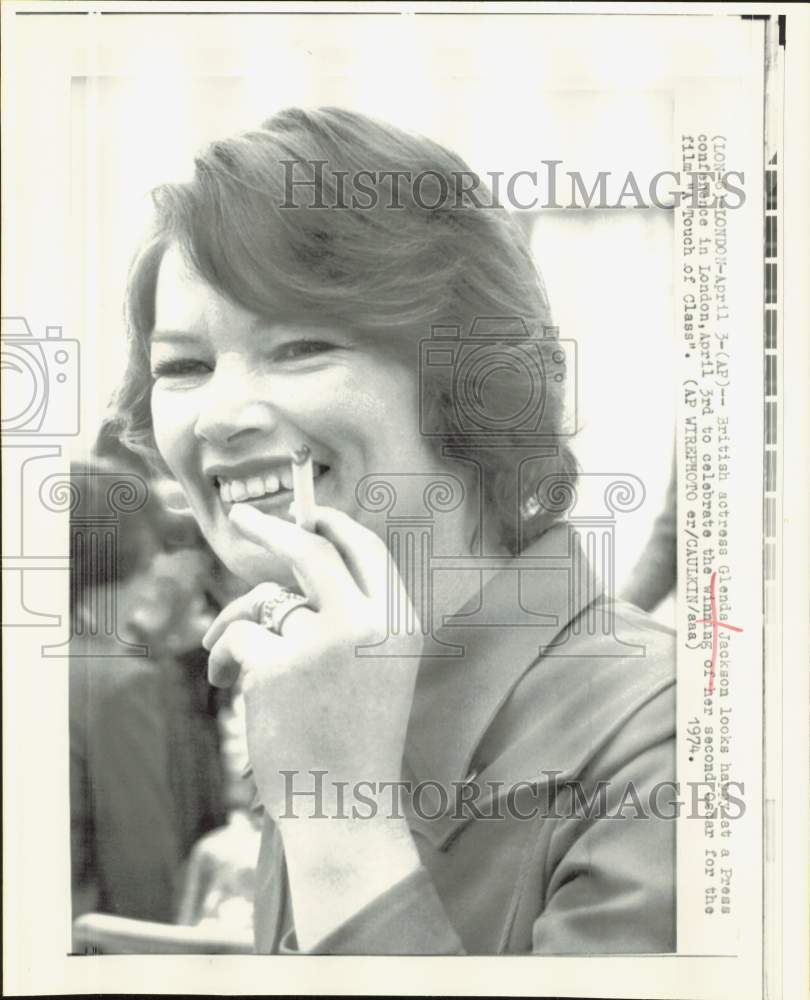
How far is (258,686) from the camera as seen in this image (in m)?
1.27

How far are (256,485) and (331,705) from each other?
0.30 meters

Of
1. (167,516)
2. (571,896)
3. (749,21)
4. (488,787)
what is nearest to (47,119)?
(167,516)

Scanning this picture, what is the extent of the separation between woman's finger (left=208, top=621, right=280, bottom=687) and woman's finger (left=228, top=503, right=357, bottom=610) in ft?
0.26

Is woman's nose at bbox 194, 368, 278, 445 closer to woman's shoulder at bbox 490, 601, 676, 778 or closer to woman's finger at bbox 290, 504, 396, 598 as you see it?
woman's finger at bbox 290, 504, 396, 598

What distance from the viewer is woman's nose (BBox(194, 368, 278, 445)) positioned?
1.27 m

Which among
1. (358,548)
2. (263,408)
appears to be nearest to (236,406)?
(263,408)

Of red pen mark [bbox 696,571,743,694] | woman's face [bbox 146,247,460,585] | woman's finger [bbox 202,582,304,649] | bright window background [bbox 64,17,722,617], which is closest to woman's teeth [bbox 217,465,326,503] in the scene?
woman's face [bbox 146,247,460,585]

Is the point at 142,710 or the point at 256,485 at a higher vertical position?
the point at 256,485

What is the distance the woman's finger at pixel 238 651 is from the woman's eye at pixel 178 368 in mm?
331

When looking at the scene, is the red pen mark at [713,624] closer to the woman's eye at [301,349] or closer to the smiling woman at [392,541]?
the smiling woman at [392,541]

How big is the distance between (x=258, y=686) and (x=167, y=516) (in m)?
0.25

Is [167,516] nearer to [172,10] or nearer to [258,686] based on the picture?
[258,686]

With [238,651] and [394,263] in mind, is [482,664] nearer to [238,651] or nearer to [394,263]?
[238,651]

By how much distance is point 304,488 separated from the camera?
1.28 meters
